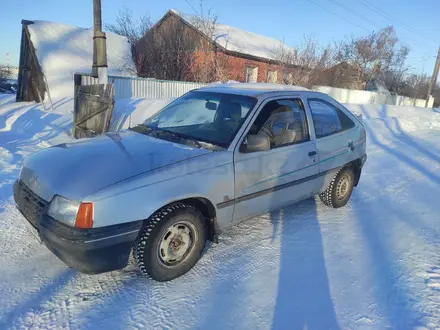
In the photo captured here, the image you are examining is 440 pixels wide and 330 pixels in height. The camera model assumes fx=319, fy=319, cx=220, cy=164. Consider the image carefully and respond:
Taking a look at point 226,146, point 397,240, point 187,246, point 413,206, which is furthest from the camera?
point 413,206

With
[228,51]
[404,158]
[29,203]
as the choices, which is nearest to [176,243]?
[29,203]

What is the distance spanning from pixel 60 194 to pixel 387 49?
4041 cm

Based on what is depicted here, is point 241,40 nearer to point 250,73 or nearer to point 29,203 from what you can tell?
point 250,73

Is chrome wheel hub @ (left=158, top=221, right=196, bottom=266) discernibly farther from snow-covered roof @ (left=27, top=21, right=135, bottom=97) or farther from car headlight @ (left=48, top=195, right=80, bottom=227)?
snow-covered roof @ (left=27, top=21, right=135, bottom=97)

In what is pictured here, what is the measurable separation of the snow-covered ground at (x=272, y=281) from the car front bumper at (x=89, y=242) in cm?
35

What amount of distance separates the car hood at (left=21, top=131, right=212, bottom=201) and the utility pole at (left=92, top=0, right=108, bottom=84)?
7358mm

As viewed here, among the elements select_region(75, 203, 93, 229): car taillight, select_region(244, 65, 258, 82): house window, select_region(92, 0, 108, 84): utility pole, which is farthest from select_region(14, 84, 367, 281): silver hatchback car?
select_region(244, 65, 258, 82): house window

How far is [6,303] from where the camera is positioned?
8.16ft

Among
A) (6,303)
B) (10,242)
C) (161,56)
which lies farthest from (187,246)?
(161,56)

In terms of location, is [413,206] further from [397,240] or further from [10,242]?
[10,242]

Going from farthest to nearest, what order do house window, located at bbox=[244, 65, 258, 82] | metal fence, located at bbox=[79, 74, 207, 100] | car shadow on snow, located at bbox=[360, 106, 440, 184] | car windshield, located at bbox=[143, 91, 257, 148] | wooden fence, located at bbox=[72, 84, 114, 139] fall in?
house window, located at bbox=[244, 65, 258, 82] < metal fence, located at bbox=[79, 74, 207, 100] < wooden fence, located at bbox=[72, 84, 114, 139] < car shadow on snow, located at bbox=[360, 106, 440, 184] < car windshield, located at bbox=[143, 91, 257, 148]

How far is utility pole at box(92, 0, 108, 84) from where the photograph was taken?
31.7 feet

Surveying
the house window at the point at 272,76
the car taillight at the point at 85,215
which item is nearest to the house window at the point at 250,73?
the house window at the point at 272,76

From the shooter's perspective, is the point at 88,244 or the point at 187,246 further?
the point at 187,246
